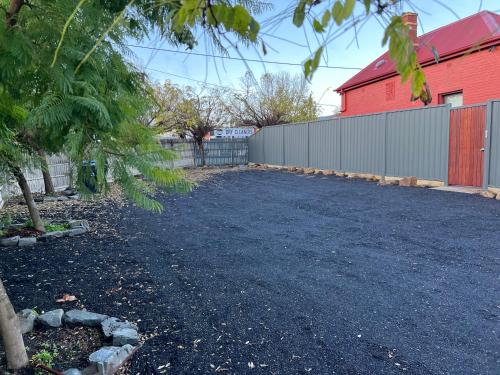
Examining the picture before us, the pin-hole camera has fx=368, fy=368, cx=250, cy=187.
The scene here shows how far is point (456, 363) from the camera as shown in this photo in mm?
2275

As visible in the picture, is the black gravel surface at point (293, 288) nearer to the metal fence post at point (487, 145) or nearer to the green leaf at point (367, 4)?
the green leaf at point (367, 4)

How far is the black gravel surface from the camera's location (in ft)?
7.82

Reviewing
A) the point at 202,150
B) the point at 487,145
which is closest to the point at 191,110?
the point at 202,150

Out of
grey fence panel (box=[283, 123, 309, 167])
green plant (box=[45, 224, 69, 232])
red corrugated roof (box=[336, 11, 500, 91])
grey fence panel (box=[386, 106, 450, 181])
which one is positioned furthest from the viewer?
grey fence panel (box=[283, 123, 309, 167])

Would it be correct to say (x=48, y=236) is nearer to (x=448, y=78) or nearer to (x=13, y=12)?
(x=13, y=12)

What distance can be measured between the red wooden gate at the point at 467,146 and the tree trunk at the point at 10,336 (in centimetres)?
968

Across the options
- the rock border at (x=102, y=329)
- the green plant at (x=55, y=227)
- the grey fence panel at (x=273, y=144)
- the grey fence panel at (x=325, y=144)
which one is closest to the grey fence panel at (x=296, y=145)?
the grey fence panel at (x=325, y=144)

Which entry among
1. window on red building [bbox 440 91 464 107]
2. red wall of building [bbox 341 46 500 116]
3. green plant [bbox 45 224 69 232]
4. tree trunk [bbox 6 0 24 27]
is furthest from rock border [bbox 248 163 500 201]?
tree trunk [bbox 6 0 24 27]

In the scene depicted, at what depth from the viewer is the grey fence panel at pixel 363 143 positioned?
12258mm

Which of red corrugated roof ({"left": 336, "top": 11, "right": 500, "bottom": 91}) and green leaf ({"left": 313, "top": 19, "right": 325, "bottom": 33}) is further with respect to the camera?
red corrugated roof ({"left": 336, "top": 11, "right": 500, "bottom": 91})

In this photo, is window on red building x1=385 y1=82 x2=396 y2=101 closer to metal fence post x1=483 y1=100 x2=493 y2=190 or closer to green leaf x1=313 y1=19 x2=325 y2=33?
metal fence post x1=483 y1=100 x2=493 y2=190

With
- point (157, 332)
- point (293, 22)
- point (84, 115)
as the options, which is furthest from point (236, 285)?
point (293, 22)

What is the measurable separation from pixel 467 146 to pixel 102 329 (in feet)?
31.0

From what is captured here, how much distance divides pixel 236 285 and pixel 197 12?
→ 303 cm
